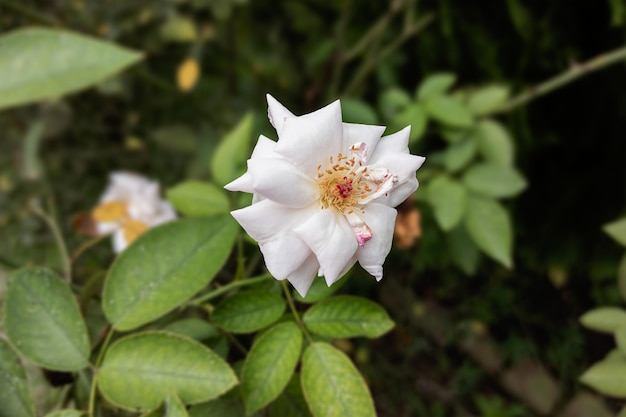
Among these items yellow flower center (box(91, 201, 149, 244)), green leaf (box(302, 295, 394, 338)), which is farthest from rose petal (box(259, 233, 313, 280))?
yellow flower center (box(91, 201, 149, 244))

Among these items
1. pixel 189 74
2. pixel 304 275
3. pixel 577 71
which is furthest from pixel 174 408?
pixel 189 74

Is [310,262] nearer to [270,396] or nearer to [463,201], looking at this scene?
[270,396]

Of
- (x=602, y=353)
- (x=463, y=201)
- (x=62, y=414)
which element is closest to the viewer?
(x=62, y=414)

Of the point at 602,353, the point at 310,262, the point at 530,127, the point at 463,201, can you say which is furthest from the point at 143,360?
the point at 602,353

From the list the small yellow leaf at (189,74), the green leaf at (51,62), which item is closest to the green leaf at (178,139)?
the small yellow leaf at (189,74)

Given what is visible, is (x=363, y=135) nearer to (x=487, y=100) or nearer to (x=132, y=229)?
(x=487, y=100)

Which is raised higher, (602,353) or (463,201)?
(463,201)

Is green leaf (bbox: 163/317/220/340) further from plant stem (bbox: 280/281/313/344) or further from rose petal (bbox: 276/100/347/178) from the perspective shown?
rose petal (bbox: 276/100/347/178)

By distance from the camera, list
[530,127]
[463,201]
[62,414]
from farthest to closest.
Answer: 1. [530,127]
2. [463,201]
3. [62,414]
